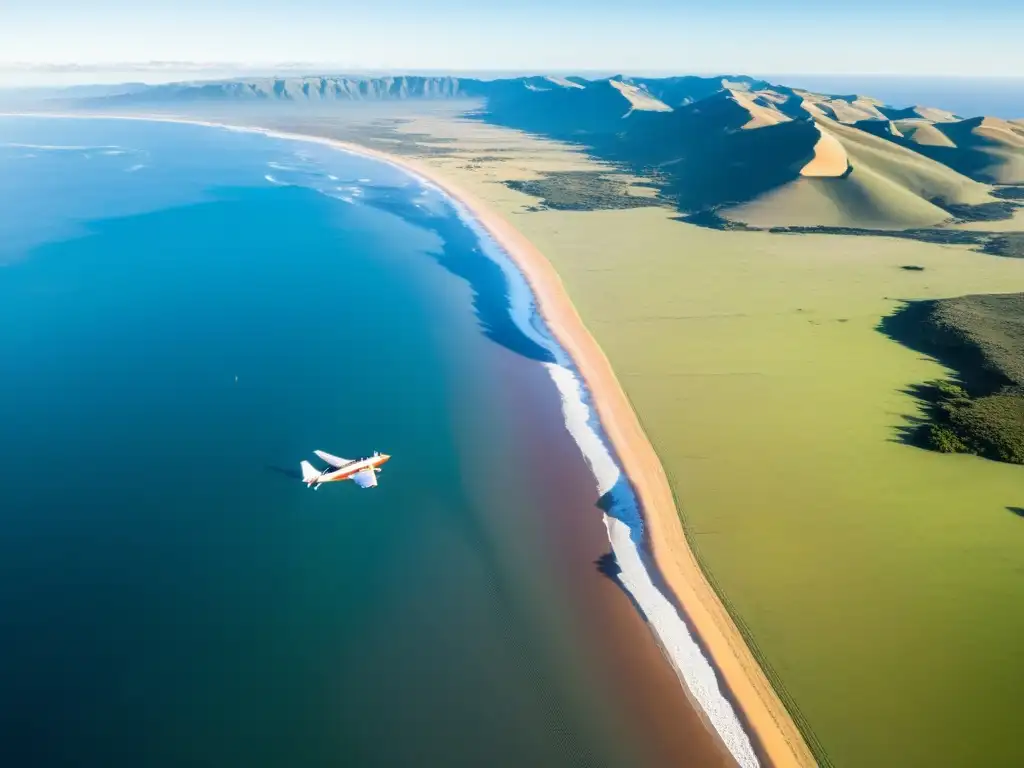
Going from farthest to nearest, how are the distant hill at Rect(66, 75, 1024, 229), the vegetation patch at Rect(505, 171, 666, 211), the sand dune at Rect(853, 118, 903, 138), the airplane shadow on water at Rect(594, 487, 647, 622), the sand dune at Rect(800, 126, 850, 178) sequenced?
the sand dune at Rect(853, 118, 903, 138) < the vegetation patch at Rect(505, 171, 666, 211) < the sand dune at Rect(800, 126, 850, 178) < the distant hill at Rect(66, 75, 1024, 229) < the airplane shadow on water at Rect(594, 487, 647, 622)

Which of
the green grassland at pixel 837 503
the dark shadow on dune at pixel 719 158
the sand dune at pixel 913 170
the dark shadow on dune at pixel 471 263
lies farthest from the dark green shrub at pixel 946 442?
the sand dune at pixel 913 170

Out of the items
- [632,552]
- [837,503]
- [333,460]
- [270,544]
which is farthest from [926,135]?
[270,544]

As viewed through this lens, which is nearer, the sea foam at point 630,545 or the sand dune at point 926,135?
the sea foam at point 630,545

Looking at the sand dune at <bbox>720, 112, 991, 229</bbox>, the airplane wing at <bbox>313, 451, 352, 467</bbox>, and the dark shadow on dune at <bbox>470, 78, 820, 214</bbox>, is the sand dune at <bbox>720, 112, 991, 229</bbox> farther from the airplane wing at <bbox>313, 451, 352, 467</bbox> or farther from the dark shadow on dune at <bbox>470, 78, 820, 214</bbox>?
the airplane wing at <bbox>313, 451, 352, 467</bbox>

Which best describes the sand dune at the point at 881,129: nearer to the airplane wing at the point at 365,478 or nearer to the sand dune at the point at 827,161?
the sand dune at the point at 827,161

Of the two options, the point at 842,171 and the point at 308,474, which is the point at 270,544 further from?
the point at 842,171

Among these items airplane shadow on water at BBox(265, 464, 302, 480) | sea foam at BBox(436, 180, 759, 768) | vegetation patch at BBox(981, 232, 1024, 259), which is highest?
vegetation patch at BBox(981, 232, 1024, 259)

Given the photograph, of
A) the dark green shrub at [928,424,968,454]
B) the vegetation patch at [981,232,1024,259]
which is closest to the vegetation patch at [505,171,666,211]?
the vegetation patch at [981,232,1024,259]

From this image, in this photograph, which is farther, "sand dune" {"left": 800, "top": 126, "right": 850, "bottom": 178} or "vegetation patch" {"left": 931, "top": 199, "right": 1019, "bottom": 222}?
"sand dune" {"left": 800, "top": 126, "right": 850, "bottom": 178}
